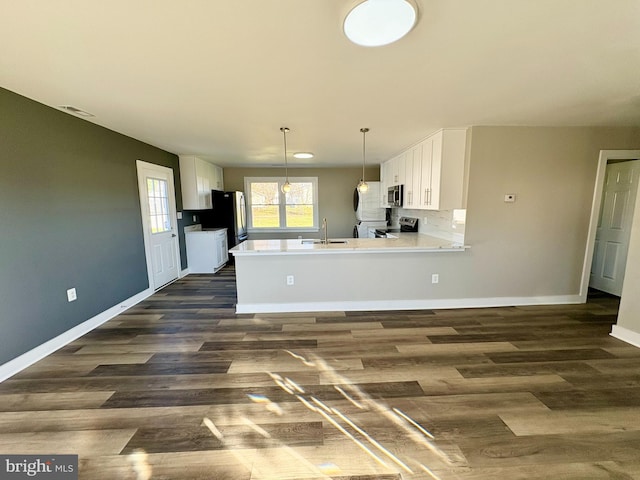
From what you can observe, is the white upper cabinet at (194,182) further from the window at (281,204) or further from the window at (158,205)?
the window at (281,204)

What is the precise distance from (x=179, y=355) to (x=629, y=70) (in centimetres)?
430

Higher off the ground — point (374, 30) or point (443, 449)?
point (374, 30)

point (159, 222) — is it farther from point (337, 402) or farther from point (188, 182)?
point (337, 402)

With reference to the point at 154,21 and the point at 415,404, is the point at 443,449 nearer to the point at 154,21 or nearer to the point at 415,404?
the point at 415,404

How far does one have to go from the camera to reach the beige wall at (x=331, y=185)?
6.51m

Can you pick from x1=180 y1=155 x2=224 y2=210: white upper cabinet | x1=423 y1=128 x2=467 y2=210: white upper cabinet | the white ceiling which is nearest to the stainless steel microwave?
x1=423 y1=128 x2=467 y2=210: white upper cabinet

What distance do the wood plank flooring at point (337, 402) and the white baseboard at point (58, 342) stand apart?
0.09 metres

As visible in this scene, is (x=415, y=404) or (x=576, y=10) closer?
(x=576, y=10)

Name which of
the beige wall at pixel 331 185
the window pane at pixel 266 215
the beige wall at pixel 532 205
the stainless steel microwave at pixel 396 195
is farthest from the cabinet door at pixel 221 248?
the beige wall at pixel 532 205

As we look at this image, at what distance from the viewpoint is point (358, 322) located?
3057mm

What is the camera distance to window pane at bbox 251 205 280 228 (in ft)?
21.8

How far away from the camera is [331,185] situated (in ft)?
21.6

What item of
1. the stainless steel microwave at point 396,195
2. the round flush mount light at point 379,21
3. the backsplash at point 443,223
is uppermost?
the round flush mount light at point 379,21

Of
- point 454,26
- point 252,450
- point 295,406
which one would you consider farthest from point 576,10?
point 252,450
